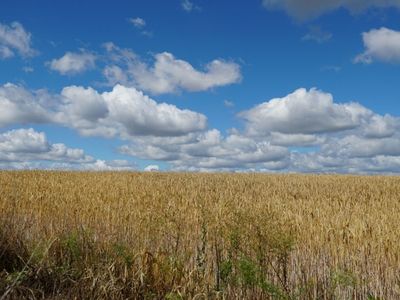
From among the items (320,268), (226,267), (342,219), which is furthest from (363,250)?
(226,267)

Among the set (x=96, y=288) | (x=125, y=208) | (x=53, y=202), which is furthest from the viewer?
(x=53, y=202)

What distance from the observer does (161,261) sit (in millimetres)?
6789

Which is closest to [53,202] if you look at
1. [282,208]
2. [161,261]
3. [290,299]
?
[282,208]

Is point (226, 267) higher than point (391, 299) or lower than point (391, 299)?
higher

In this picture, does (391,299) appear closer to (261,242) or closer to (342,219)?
(261,242)

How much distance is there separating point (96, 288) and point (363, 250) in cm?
481

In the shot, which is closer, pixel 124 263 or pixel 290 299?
pixel 290 299

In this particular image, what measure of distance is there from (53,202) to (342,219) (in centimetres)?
800

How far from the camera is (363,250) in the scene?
8.11 meters

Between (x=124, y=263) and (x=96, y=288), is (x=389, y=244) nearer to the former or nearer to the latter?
(x=124, y=263)

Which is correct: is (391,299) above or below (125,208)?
below

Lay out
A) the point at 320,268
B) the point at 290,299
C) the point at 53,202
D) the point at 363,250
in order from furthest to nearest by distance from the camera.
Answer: the point at 53,202 < the point at 363,250 < the point at 320,268 < the point at 290,299

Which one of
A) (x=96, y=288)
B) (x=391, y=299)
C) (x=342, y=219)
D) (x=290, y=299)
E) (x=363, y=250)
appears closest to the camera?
(x=290, y=299)

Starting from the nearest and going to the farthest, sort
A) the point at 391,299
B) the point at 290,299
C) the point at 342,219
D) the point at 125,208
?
the point at 290,299 → the point at 391,299 → the point at 342,219 → the point at 125,208
